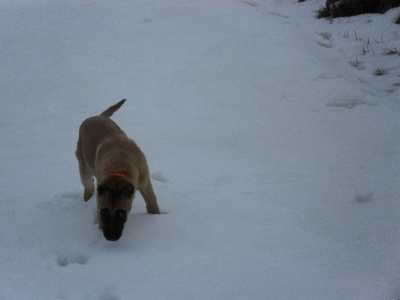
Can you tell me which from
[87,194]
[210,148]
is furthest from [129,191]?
[210,148]

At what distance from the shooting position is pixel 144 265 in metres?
2.98

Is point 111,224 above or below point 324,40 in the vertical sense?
below

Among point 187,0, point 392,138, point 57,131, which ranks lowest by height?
point 57,131

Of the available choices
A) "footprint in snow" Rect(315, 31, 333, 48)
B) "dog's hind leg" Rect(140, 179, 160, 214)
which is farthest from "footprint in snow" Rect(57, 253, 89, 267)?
"footprint in snow" Rect(315, 31, 333, 48)

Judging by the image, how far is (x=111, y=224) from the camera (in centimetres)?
308

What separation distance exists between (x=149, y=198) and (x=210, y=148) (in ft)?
6.12

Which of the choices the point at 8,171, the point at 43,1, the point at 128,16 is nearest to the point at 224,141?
the point at 8,171

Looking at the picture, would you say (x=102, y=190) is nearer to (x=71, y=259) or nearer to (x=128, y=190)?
(x=128, y=190)

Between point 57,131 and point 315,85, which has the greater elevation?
point 315,85

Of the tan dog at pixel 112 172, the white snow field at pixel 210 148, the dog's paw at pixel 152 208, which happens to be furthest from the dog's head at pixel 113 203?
the dog's paw at pixel 152 208

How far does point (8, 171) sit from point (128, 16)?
6.67m

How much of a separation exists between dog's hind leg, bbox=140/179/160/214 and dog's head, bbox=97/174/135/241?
697mm

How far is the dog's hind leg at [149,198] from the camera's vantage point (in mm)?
3872

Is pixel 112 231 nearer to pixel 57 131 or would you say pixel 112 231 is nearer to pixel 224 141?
pixel 224 141
